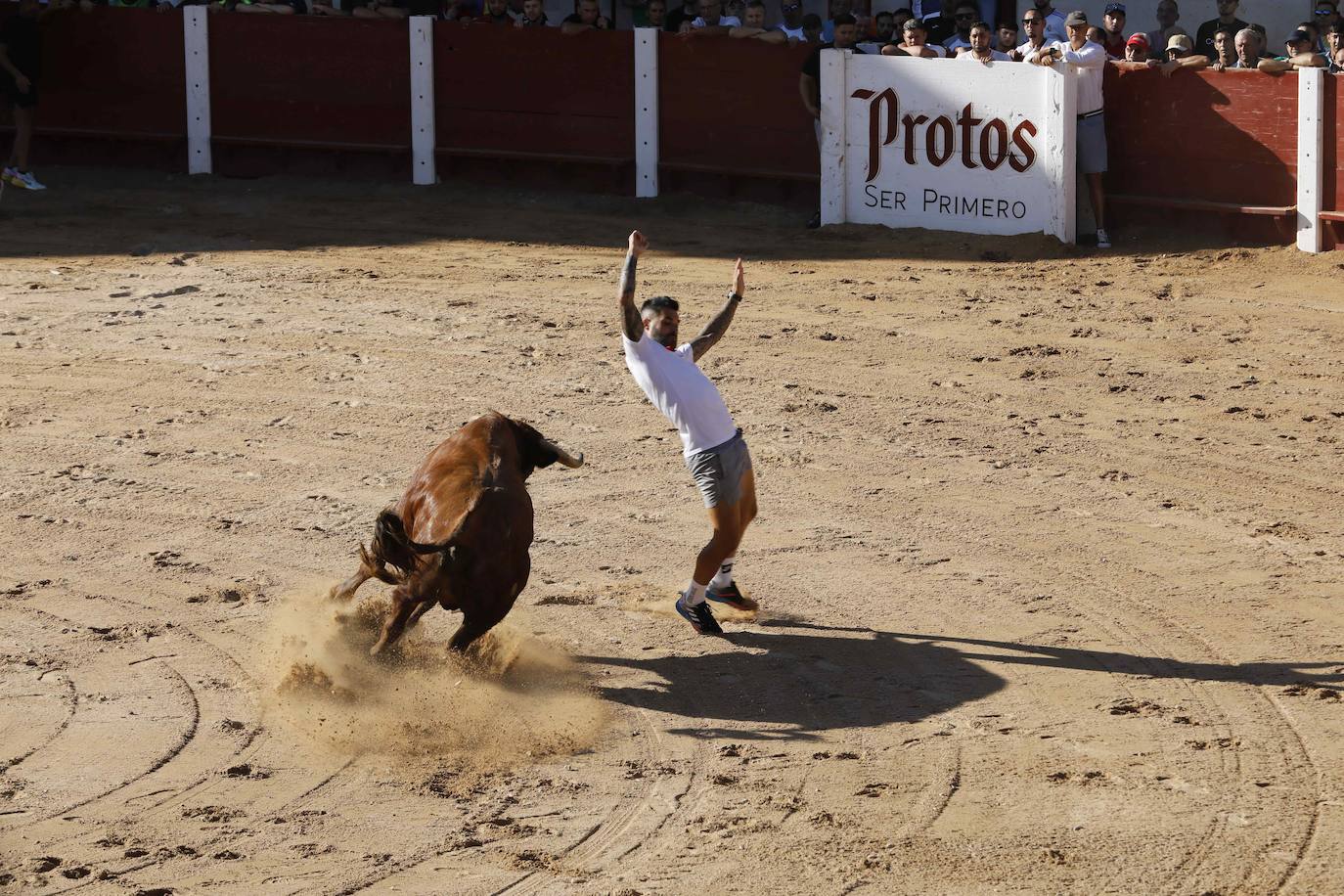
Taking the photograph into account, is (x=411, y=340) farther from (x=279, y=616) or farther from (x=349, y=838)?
(x=349, y=838)

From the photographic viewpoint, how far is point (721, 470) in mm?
6410

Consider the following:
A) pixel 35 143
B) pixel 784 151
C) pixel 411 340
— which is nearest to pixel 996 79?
pixel 784 151

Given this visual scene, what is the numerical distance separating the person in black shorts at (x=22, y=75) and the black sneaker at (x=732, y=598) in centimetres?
1148

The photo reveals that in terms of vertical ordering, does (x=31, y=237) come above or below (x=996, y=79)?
below

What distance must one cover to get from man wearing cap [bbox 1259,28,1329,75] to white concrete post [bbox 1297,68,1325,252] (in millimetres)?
150

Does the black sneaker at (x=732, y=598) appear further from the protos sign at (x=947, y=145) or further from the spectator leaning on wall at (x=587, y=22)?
the spectator leaning on wall at (x=587, y=22)

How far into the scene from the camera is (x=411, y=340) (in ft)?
35.6

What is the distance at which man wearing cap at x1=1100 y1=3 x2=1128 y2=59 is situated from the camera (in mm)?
13781

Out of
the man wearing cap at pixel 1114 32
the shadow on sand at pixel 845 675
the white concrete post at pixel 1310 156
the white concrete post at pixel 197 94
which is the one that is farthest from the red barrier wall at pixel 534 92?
the shadow on sand at pixel 845 675

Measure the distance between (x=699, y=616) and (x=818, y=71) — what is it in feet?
27.9

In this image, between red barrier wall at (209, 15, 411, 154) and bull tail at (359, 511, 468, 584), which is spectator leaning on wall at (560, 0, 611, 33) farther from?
bull tail at (359, 511, 468, 584)

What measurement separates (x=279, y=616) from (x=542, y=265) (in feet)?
22.0

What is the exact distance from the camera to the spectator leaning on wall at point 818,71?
1391 centimetres

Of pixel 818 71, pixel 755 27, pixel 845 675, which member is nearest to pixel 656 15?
pixel 755 27
